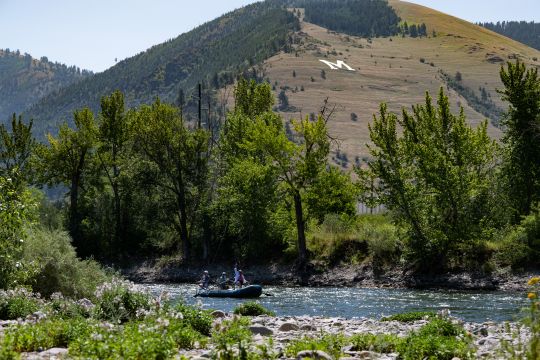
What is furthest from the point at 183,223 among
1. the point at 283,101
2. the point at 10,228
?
the point at 283,101

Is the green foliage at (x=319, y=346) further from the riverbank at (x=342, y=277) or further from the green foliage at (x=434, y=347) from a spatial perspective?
the riverbank at (x=342, y=277)

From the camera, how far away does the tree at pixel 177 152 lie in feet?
179

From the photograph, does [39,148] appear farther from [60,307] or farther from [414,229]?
[60,307]

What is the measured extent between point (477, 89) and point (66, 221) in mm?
142645

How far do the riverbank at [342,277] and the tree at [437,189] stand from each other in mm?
1472

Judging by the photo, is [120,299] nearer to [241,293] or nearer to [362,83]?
[241,293]

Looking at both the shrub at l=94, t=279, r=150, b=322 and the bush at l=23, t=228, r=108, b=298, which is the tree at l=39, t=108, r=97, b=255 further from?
the shrub at l=94, t=279, r=150, b=322

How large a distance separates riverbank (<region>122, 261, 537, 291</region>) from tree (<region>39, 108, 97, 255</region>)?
7.11 meters

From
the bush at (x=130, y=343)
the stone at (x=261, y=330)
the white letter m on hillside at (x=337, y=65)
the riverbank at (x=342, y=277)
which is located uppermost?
the white letter m on hillside at (x=337, y=65)

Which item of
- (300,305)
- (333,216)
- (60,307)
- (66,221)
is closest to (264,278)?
A: (333,216)

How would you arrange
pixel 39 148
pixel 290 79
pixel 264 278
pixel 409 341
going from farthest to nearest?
pixel 290 79 < pixel 39 148 < pixel 264 278 < pixel 409 341

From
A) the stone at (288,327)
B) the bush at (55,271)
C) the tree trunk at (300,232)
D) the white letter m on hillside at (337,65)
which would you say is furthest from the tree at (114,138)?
the white letter m on hillside at (337,65)

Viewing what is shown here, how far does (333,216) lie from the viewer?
4972cm

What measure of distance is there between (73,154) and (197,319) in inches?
1882
